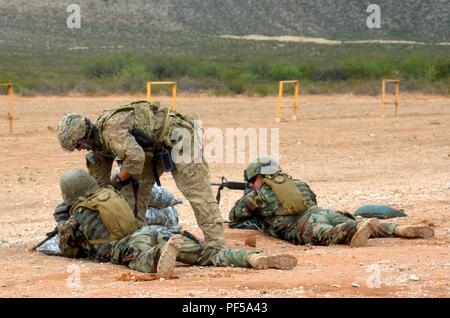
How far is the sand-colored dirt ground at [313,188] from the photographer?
728cm

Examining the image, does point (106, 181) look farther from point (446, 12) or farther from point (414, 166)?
point (446, 12)

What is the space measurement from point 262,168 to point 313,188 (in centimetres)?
521

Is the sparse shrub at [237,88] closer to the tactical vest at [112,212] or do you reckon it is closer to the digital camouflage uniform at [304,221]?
the digital camouflage uniform at [304,221]

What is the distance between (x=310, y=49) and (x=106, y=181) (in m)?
65.4

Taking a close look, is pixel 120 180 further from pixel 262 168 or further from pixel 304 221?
pixel 304 221

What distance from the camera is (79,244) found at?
8.77 m

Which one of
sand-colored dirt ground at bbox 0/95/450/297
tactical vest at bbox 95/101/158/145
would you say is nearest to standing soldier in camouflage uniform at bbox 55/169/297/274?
sand-colored dirt ground at bbox 0/95/450/297

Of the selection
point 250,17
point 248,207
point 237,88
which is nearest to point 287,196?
point 248,207

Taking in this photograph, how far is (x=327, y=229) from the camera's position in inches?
375

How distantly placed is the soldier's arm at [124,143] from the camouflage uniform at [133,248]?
0.45 m

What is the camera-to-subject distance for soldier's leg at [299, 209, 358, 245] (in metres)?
9.41

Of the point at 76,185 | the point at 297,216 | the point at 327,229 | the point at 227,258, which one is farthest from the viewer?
the point at 297,216

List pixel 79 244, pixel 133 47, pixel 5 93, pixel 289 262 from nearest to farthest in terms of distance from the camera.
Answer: pixel 289 262 < pixel 79 244 < pixel 5 93 < pixel 133 47
